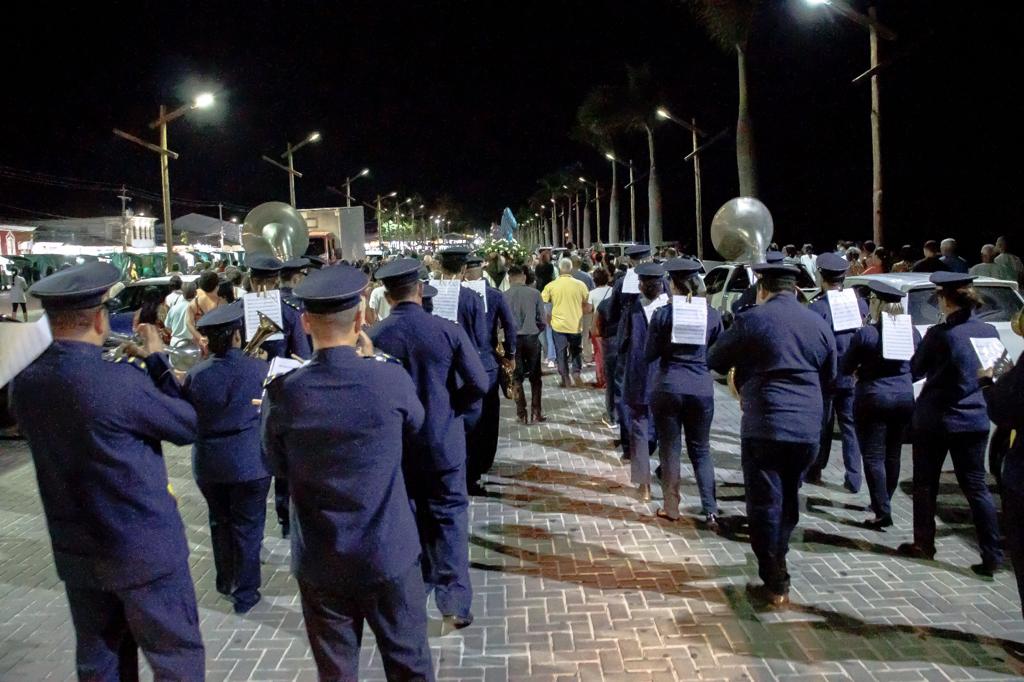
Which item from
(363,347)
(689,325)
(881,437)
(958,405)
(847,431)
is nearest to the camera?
(363,347)

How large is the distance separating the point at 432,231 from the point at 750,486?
466ft

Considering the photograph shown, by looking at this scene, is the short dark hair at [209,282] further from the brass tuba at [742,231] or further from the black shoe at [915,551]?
the brass tuba at [742,231]

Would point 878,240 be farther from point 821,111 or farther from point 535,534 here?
point 821,111

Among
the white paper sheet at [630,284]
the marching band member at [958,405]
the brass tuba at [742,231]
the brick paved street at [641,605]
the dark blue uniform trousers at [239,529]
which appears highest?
the brass tuba at [742,231]

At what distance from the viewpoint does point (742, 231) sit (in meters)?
16.6

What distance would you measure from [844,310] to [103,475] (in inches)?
219

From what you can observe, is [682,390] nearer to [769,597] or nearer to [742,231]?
[769,597]

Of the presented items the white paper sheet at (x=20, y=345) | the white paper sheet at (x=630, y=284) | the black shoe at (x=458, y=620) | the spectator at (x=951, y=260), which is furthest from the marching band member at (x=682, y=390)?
the spectator at (x=951, y=260)

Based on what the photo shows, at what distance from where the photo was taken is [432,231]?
14550 cm

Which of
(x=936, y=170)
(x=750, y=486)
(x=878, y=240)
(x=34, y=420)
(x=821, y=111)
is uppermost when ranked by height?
(x=821, y=111)

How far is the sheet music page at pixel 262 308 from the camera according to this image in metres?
6.21

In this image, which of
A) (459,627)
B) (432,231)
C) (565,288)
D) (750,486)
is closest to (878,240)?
(565,288)

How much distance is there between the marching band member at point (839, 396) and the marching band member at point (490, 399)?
2.57 m

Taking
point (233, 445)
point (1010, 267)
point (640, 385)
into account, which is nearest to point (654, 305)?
point (640, 385)
